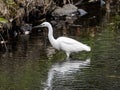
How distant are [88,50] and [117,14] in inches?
486

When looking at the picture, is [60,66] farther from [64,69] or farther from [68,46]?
[68,46]

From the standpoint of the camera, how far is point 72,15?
2967 centimetres

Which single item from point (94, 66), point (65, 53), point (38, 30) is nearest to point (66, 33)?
point (38, 30)

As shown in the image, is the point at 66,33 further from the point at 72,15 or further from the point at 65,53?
the point at 72,15

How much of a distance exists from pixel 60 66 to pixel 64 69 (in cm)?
60

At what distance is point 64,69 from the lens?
623 inches

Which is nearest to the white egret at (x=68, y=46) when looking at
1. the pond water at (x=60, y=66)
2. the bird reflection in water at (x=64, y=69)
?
the pond water at (x=60, y=66)

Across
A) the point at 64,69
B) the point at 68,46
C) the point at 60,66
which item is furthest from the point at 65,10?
the point at 64,69

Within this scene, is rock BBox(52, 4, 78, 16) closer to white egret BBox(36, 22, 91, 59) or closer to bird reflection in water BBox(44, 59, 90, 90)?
white egret BBox(36, 22, 91, 59)

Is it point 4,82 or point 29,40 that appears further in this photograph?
point 29,40

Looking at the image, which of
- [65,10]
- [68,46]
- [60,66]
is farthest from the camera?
[65,10]

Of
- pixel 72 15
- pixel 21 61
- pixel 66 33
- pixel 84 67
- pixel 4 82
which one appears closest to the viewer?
pixel 4 82

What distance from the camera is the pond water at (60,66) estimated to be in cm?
1367

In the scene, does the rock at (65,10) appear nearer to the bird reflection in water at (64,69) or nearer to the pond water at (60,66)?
the pond water at (60,66)
